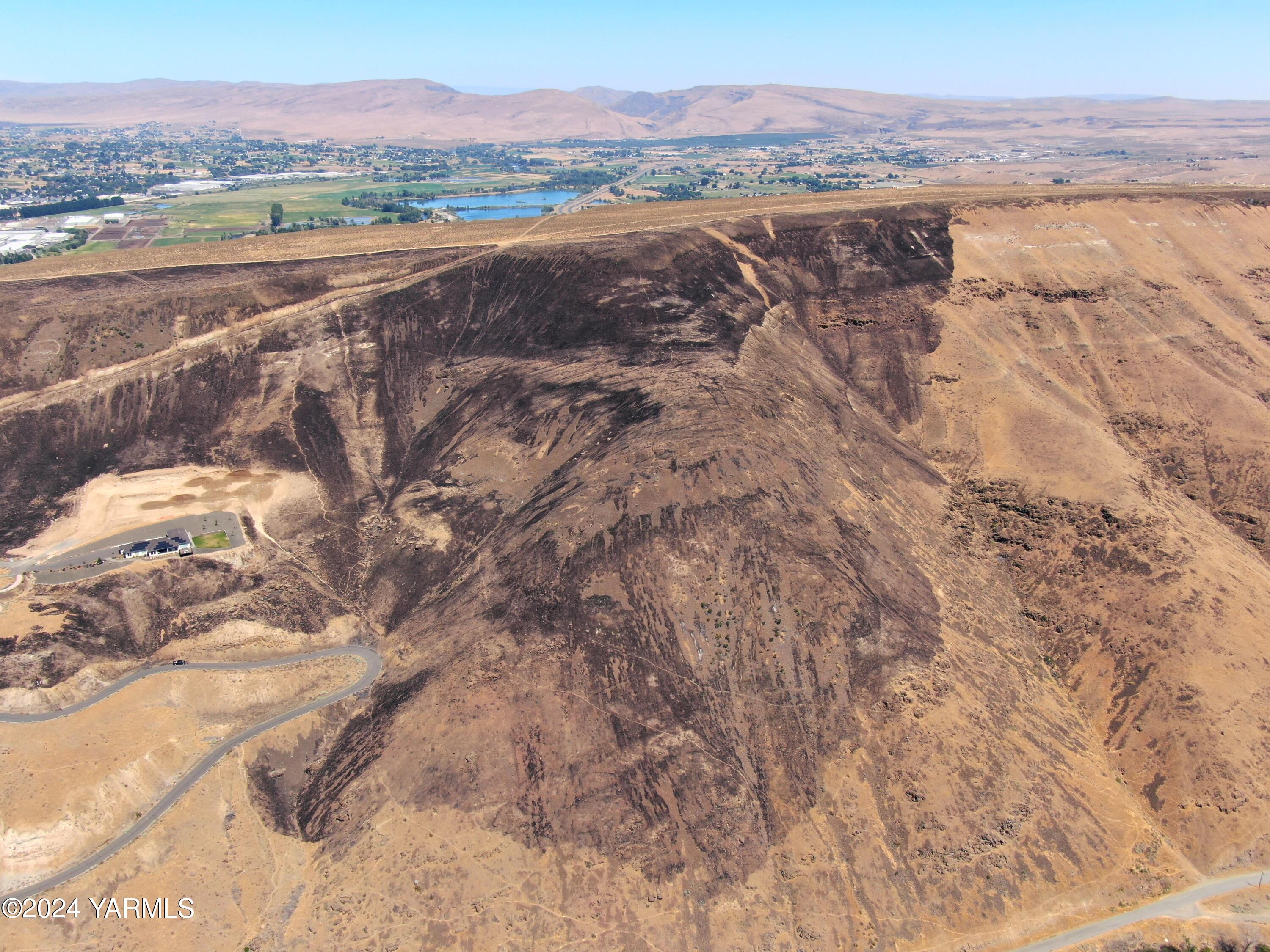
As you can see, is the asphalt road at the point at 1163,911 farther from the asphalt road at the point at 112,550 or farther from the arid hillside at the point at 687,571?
the asphalt road at the point at 112,550

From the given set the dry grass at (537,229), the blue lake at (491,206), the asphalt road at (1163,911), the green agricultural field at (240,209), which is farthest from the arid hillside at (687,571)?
the blue lake at (491,206)

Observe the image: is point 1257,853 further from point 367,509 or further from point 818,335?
point 367,509

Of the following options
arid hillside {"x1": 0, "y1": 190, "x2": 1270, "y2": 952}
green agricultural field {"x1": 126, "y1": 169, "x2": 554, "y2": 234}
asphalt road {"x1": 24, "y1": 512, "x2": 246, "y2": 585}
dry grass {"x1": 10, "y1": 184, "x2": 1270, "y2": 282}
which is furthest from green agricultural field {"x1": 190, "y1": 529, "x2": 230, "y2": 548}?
green agricultural field {"x1": 126, "y1": 169, "x2": 554, "y2": 234}

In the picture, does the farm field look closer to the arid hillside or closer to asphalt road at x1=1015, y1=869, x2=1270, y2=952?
the arid hillside

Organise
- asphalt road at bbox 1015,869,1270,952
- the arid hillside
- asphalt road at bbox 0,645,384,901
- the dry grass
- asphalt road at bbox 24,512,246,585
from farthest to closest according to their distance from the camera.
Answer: the dry grass < asphalt road at bbox 24,512,246,585 < the arid hillside < asphalt road at bbox 0,645,384,901 < asphalt road at bbox 1015,869,1270,952

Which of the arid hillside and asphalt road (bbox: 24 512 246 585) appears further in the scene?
asphalt road (bbox: 24 512 246 585)

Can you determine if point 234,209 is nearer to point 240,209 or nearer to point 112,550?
point 240,209
